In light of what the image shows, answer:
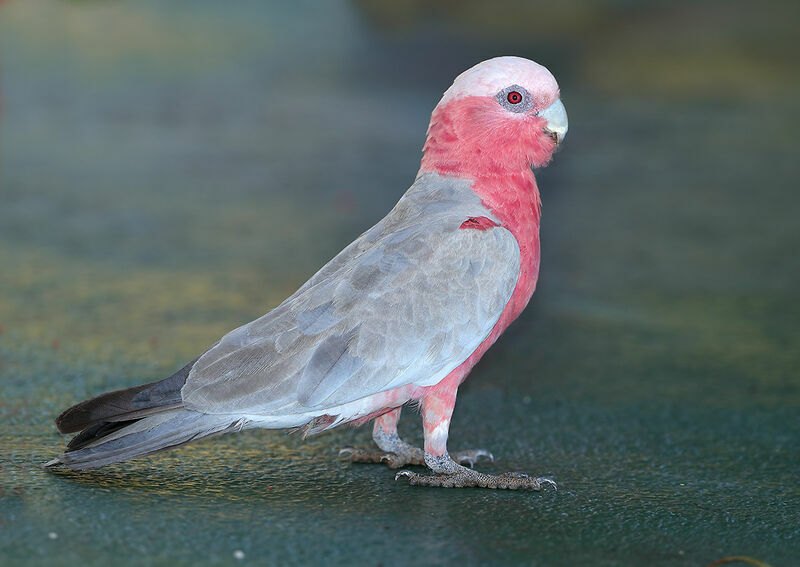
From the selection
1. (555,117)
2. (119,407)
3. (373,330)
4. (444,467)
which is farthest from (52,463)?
(555,117)

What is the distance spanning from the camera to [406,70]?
5551 millimetres

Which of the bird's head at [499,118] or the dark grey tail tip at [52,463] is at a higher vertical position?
the bird's head at [499,118]

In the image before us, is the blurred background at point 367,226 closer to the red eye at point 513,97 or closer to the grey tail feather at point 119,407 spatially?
the grey tail feather at point 119,407

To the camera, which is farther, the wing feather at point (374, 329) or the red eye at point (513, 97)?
the red eye at point (513, 97)

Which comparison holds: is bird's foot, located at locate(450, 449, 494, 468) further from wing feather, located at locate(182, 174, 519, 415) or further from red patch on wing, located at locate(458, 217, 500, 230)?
red patch on wing, located at locate(458, 217, 500, 230)

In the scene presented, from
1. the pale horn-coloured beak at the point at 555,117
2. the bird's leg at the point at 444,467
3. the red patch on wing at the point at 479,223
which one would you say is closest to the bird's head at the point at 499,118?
the pale horn-coloured beak at the point at 555,117

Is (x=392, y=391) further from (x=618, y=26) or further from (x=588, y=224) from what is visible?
(x=618, y=26)

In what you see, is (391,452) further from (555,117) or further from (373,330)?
(555,117)

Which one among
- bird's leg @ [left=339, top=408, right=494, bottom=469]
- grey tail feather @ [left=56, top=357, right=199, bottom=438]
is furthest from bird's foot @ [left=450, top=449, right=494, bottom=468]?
grey tail feather @ [left=56, top=357, right=199, bottom=438]

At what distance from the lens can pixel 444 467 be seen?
2125mm

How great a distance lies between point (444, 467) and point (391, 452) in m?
0.23

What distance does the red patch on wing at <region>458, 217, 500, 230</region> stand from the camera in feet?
6.70

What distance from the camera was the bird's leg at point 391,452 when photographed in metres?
2.29

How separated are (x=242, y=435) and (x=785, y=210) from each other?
3.30 m
